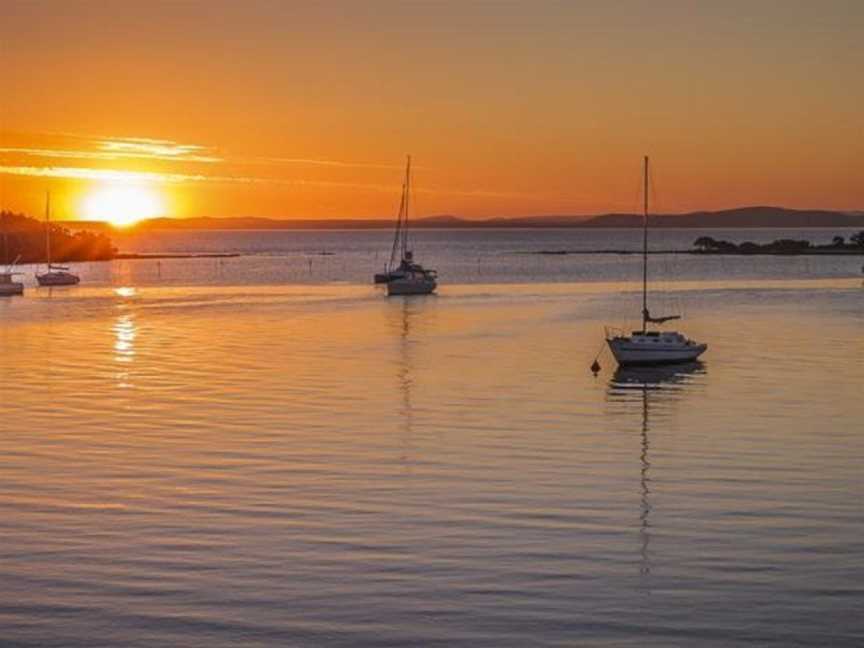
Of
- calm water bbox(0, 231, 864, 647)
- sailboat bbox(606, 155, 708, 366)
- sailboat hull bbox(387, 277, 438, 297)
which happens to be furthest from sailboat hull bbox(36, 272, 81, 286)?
sailboat bbox(606, 155, 708, 366)

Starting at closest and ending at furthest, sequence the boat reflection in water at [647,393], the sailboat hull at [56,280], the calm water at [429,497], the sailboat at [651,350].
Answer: the calm water at [429,497] < the boat reflection in water at [647,393] < the sailboat at [651,350] < the sailboat hull at [56,280]

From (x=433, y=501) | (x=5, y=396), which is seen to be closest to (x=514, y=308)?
(x=5, y=396)

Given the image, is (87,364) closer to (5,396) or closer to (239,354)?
(239,354)

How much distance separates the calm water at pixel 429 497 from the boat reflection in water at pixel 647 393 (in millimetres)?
158

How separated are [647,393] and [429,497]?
20482 mm

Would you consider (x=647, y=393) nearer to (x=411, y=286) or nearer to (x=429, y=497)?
(x=429, y=497)

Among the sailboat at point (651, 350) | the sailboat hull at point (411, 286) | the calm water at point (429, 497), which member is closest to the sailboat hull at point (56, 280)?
the sailboat hull at point (411, 286)

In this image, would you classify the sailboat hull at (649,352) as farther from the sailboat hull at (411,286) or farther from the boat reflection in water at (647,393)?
the sailboat hull at (411,286)

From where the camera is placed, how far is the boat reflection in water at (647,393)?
25625 mm

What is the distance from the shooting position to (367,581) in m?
17.6

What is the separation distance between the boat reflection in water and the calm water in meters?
0.16

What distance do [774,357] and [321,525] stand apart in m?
35.1

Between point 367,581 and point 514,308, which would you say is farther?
point 514,308

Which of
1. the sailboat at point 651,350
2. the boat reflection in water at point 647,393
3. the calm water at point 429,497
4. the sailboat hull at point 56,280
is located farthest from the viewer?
the sailboat hull at point 56,280
